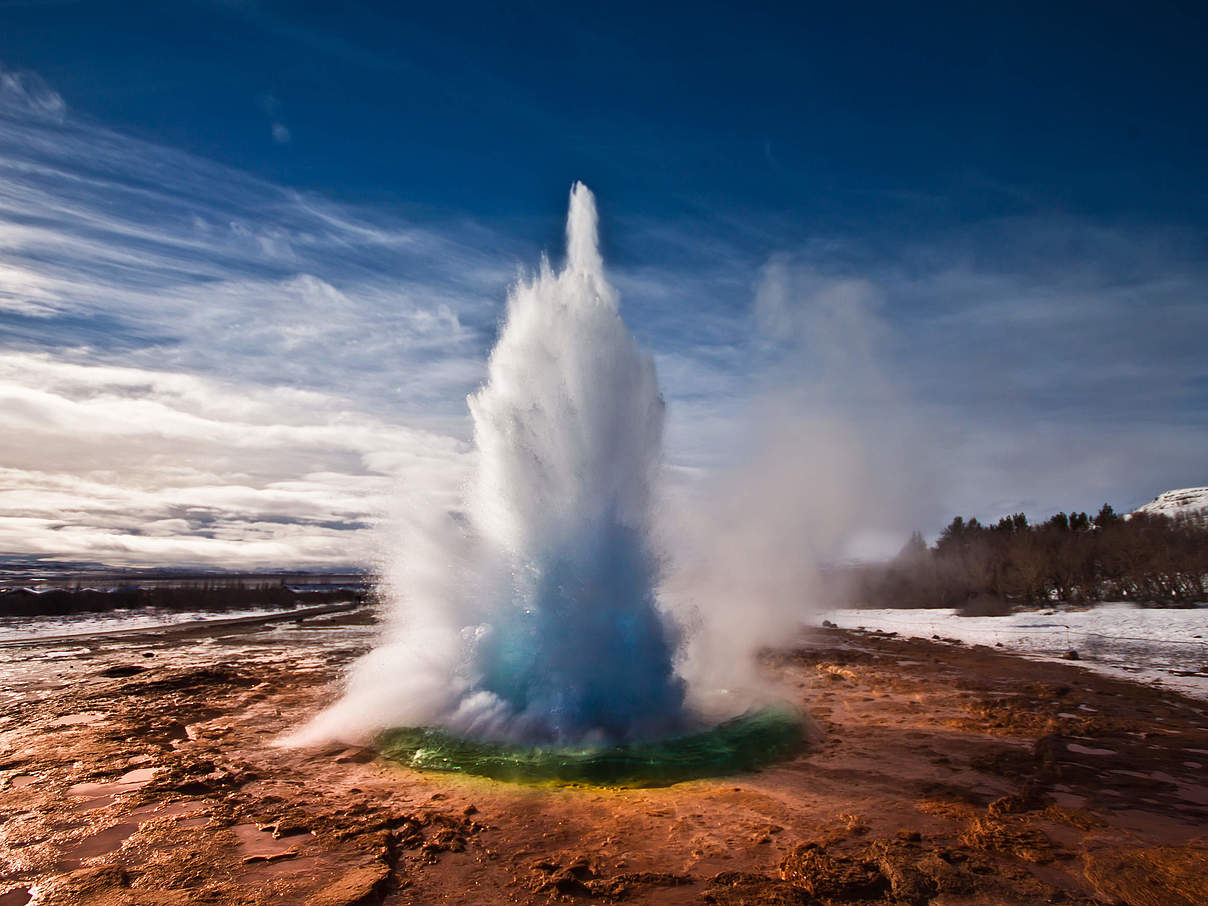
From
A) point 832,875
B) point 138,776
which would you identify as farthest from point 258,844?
point 832,875

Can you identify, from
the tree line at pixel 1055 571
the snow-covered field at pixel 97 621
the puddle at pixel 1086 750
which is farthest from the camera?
the tree line at pixel 1055 571

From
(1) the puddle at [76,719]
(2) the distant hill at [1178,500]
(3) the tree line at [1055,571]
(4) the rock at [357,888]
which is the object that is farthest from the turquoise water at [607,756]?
(2) the distant hill at [1178,500]

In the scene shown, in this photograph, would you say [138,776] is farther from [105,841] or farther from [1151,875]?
[1151,875]

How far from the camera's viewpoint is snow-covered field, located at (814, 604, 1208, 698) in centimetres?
1745

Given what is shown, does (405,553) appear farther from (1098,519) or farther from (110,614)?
(1098,519)

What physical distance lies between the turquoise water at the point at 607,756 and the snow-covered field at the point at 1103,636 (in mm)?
11549

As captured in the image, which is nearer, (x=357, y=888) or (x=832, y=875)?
(x=357, y=888)

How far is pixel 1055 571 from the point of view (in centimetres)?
5312

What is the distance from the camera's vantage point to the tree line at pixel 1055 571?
4769 cm

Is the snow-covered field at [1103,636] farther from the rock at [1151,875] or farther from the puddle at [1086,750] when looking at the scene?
the rock at [1151,875]

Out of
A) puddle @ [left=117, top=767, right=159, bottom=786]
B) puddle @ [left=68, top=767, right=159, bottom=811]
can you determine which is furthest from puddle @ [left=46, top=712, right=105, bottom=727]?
puddle @ [left=68, top=767, right=159, bottom=811]

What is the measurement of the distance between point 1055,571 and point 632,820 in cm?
6119

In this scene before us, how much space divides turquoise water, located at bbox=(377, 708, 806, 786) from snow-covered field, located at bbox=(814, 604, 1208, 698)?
11.5m

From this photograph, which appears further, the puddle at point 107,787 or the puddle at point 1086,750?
the puddle at point 1086,750
